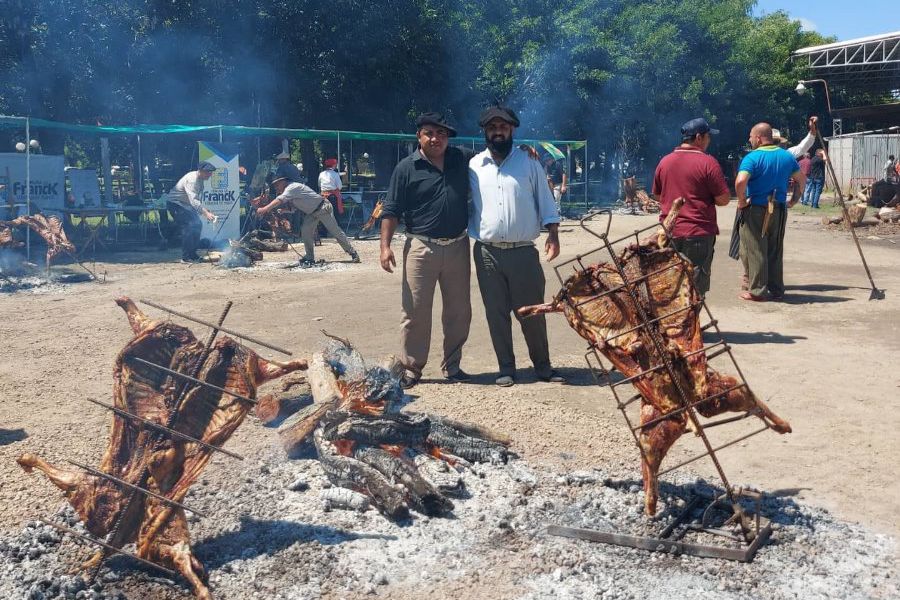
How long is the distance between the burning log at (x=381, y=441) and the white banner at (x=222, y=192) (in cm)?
1115

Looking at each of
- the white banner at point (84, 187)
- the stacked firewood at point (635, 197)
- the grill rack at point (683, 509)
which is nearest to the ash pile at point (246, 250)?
the white banner at point (84, 187)

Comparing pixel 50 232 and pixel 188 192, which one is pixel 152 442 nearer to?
pixel 50 232

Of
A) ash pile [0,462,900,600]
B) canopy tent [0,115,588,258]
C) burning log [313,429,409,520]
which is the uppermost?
canopy tent [0,115,588,258]

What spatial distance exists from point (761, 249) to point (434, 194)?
Answer: 5055 millimetres

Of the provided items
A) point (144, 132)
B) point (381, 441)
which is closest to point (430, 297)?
point (381, 441)

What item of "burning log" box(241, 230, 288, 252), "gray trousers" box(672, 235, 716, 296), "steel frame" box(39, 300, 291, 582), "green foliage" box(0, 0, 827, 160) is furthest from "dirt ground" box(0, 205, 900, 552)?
"green foliage" box(0, 0, 827, 160)

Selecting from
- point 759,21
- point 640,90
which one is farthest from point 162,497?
point 759,21

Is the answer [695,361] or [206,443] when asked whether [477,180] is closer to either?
[695,361]

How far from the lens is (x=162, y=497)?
12.2 ft

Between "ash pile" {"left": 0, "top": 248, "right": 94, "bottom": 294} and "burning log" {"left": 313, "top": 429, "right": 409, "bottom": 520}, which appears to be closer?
"burning log" {"left": 313, "top": 429, "right": 409, "bottom": 520}

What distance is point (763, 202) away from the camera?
996 cm

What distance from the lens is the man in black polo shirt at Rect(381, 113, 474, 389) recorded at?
6703 mm

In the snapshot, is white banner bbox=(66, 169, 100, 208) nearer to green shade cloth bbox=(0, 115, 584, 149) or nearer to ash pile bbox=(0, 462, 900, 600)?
green shade cloth bbox=(0, 115, 584, 149)

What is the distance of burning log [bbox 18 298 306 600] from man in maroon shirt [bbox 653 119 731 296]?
499 cm
